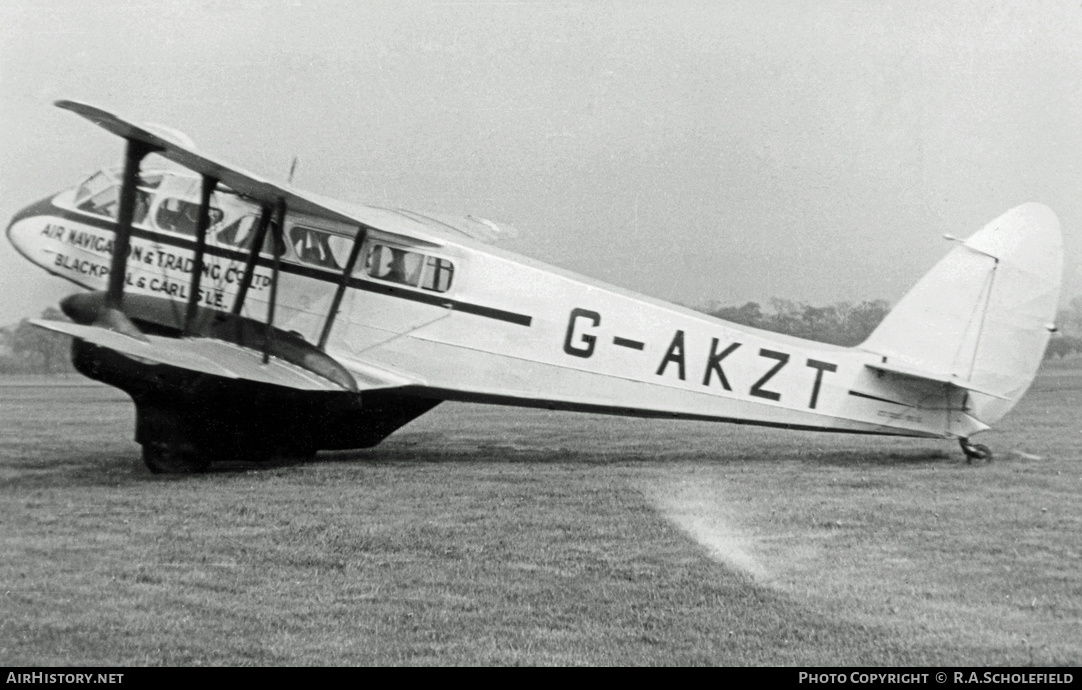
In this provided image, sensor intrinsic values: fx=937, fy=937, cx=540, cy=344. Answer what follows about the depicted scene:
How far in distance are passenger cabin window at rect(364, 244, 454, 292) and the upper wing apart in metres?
0.17

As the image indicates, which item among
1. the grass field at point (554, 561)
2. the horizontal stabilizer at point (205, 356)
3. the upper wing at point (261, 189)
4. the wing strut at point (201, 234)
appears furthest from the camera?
the wing strut at point (201, 234)

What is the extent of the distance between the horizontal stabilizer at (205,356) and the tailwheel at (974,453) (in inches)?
206

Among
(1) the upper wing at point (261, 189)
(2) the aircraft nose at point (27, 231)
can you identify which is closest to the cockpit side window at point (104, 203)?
(2) the aircraft nose at point (27, 231)

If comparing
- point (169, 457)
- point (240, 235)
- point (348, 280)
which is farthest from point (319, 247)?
point (169, 457)

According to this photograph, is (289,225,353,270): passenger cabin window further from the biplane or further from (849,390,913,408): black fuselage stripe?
(849,390,913,408): black fuselage stripe

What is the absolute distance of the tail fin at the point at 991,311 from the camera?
24.0ft

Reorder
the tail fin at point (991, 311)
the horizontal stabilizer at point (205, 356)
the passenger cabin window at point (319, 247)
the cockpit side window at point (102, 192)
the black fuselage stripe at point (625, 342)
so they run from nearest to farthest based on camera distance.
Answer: the horizontal stabilizer at point (205, 356) < the tail fin at point (991, 311) < the black fuselage stripe at point (625, 342) < the passenger cabin window at point (319, 247) < the cockpit side window at point (102, 192)

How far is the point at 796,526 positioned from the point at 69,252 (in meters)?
6.92

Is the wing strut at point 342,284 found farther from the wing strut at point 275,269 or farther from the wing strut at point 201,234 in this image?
the wing strut at point 201,234

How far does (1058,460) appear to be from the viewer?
24.3ft

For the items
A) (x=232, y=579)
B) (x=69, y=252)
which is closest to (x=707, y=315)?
(x=232, y=579)

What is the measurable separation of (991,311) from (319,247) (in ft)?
18.8
